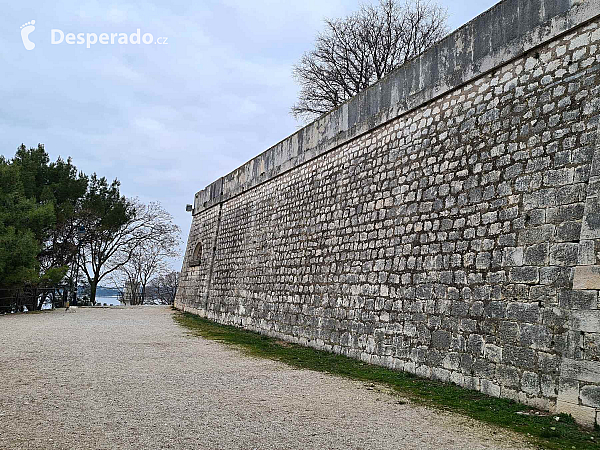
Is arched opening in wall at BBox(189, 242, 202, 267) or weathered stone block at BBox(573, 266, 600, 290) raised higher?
arched opening in wall at BBox(189, 242, 202, 267)

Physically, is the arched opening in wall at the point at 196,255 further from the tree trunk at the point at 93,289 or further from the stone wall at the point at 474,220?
the tree trunk at the point at 93,289

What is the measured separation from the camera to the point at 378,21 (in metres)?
20.9

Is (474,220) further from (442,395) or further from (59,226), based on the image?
(59,226)

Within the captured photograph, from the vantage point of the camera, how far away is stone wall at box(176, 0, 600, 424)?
5.58 meters

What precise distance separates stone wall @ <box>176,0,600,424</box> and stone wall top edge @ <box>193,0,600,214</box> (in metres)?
0.02

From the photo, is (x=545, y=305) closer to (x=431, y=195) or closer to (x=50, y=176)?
(x=431, y=195)

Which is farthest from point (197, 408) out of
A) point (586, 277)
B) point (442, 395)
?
point (586, 277)

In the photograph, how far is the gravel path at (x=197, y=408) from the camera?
179 inches

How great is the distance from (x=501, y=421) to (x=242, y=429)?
240 centimetres

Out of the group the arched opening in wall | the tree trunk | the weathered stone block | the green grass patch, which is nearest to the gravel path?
the green grass patch

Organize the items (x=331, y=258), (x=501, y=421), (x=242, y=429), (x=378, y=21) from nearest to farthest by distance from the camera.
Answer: (x=242, y=429)
(x=501, y=421)
(x=331, y=258)
(x=378, y=21)

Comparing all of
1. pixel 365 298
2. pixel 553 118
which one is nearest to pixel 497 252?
pixel 553 118

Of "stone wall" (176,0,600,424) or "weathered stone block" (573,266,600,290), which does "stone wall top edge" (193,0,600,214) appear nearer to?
"stone wall" (176,0,600,424)

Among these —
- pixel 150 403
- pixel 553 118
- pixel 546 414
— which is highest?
pixel 553 118
